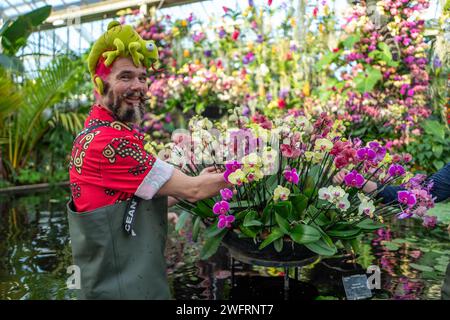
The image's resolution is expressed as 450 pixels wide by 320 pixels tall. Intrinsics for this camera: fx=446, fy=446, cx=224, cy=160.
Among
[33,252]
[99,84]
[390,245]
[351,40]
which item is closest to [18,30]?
[33,252]

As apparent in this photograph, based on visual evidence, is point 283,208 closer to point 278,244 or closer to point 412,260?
point 278,244

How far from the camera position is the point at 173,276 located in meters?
2.48

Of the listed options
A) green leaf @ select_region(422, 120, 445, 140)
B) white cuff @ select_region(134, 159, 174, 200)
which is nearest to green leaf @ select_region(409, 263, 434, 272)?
white cuff @ select_region(134, 159, 174, 200)

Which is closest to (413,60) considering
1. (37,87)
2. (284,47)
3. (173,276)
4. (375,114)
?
(375,114)

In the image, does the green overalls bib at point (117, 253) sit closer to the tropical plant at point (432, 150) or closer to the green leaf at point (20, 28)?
the tropical plant at point (432, 150)

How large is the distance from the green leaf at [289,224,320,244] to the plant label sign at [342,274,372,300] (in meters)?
0.42

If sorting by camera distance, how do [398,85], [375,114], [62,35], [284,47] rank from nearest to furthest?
1. [375,114]
2. [398,85]
3. [284,47]
4. [62,35]

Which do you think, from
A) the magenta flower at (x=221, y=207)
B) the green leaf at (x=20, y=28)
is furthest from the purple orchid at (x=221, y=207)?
the green leaf at (x=20, y=28)

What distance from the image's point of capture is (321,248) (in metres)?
1.41

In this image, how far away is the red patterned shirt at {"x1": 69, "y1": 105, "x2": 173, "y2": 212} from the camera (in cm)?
119

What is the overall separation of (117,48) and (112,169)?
34 cm
